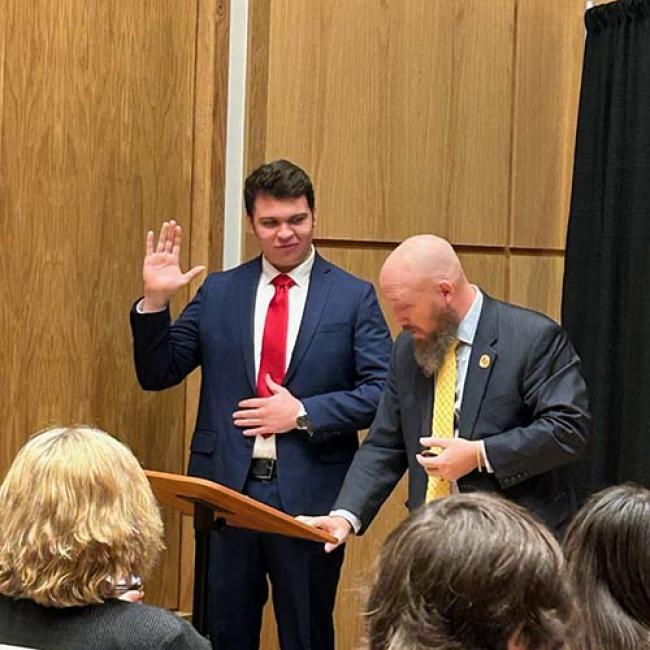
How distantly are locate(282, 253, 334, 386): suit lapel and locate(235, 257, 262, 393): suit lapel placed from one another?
4.5 inches

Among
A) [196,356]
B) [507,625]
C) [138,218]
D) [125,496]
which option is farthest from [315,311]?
[507,625]

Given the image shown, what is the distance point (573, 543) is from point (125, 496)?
2.30ft

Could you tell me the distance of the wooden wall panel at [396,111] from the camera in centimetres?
483

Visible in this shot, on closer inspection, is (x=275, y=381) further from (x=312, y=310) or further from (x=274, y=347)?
(x=312, y=310)

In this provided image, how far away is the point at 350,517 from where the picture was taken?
3.64 m

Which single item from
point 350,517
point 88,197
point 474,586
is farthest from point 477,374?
point 474,586

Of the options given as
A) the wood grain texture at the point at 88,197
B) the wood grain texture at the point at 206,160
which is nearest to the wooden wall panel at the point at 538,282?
the wood grain texture at the point at 206,160

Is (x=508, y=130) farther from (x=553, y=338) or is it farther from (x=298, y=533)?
(x=298, y=533)

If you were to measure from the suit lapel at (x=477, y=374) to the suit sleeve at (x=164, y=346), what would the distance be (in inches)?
38.3

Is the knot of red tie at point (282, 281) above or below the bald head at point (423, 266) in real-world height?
below

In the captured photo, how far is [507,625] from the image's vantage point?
1.58m

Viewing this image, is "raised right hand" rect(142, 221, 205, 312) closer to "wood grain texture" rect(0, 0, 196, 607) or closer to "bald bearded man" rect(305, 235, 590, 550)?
"wood grain texture" rect(0, 0, 196, 607)

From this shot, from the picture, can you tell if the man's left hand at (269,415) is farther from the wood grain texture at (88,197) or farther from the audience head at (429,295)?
the wood grain texture at (88,197)

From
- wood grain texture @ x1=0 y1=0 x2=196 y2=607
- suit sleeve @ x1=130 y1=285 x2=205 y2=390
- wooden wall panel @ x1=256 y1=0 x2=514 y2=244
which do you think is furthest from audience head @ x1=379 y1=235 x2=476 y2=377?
wooden wall panel @ x1=256 y1=0 x2=514 y2=244
